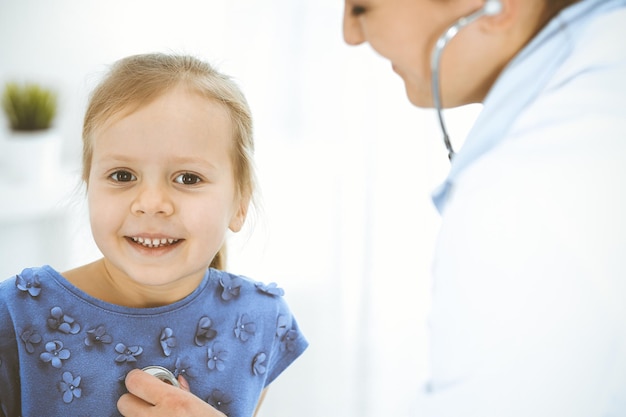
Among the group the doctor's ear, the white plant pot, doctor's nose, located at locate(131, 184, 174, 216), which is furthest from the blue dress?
the white plant pot

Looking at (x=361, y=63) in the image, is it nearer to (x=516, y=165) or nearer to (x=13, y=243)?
(x=13, y=243)

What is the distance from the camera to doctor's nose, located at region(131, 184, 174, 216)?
968mm

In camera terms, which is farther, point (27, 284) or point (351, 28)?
point (27, 284)

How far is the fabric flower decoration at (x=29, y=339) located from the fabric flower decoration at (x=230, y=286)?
28cm

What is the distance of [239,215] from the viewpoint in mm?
1135

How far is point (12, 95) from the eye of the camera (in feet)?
5.95

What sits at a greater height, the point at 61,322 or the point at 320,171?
the point at 61,322

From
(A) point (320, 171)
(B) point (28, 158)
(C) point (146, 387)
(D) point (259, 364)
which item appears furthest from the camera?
(A) point (320, 171)

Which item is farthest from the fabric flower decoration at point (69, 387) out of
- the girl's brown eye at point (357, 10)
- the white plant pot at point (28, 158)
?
the white plant pot at point (28, 158)

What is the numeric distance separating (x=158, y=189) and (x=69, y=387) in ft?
0.95

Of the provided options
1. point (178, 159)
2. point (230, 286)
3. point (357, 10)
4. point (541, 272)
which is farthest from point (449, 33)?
point (230, 286)

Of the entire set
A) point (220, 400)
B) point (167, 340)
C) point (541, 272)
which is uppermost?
point (541, 272)

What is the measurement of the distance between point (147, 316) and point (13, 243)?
0.98m

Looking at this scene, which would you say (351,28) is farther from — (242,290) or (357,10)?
(242,290)
